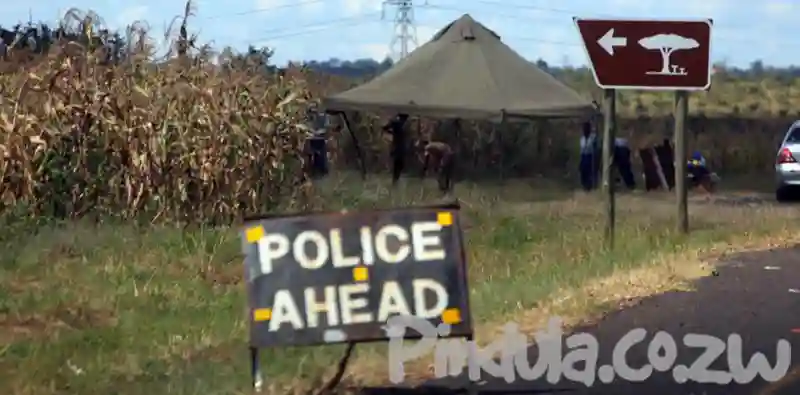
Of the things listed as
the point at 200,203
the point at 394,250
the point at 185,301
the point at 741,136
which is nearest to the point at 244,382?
the point at 394,250

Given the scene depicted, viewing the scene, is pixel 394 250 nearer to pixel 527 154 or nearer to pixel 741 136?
pixel 527 154

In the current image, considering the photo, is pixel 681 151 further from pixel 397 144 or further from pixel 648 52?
pixel 397 144

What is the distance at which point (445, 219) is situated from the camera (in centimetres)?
794

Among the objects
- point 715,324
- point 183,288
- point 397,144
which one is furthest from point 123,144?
point 397,144

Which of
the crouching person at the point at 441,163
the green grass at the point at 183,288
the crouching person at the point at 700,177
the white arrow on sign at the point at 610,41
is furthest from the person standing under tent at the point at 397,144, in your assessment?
the white arrow on sign at the point at 610,41

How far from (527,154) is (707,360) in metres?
27.7

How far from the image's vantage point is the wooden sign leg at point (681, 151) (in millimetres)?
16641

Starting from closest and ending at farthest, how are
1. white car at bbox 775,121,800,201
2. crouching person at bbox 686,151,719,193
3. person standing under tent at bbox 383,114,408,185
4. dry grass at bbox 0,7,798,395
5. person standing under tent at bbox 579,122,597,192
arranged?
dry grass at bbox 0,7,798,395 < white car at bbox 775,121,800,201 < person standing under tent at bbox 383,114,408,185 < person standing under tent at bbox 579,122,597,192 < crouching person at bbox 686,151,719,193

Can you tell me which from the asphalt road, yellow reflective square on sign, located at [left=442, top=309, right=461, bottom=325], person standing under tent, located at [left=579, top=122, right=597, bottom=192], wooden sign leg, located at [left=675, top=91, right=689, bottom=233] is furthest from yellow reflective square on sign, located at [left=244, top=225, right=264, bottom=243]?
person standing under tent, located at [left=579, top=122, right=597, bottom=192]

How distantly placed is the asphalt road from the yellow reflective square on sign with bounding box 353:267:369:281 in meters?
0.94

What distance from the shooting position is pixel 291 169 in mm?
18672

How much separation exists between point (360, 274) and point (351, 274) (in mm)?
50

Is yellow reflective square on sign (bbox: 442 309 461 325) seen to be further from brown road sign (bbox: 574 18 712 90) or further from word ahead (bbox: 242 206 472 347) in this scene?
brown road sign (bbox: 574 18 712 90)

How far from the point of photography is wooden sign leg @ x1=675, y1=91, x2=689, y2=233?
16.6m
